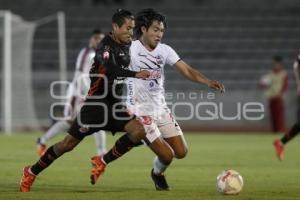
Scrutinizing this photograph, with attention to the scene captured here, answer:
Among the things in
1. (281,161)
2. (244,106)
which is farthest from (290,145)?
(244,106)

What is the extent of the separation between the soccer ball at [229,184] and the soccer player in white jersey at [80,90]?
15.8ft

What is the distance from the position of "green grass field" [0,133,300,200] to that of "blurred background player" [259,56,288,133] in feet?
20.0

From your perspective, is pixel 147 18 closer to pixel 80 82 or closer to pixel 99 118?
pixel 99 118

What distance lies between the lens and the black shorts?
8055 mm

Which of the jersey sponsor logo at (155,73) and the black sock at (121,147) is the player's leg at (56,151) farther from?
the jersey sponsor logo at (155,73)

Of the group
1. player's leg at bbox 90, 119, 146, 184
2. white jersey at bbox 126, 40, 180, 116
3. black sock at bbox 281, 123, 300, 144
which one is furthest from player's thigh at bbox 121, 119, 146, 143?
black sock at bbox 281, 123, 300, 144

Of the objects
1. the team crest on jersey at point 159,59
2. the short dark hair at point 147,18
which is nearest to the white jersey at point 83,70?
the short dark hair at point 147,18

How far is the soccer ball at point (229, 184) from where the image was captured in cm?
772

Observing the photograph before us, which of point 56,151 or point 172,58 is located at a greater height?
point 172,58

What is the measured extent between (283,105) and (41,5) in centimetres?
1028

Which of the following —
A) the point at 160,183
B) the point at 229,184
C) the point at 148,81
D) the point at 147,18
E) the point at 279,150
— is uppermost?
the point at 147,18

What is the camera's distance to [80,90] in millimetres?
13664

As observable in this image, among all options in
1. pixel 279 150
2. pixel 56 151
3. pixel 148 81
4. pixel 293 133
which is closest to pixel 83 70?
pixel 279 150

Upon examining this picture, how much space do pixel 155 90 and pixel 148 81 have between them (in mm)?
129
